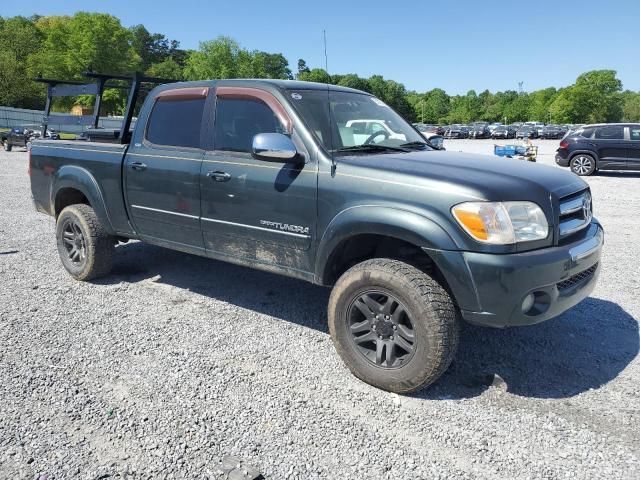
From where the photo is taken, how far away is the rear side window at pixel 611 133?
51.3 ft

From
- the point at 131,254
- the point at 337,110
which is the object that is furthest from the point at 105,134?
the point at 337,110

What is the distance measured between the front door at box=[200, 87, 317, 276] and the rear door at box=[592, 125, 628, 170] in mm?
14662

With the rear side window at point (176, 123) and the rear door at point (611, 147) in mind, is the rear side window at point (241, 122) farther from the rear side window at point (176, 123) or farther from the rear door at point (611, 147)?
the rear door at point (611, 147)

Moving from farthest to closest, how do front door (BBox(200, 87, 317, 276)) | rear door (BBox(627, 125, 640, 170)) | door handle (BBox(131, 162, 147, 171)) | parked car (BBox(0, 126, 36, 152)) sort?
parked car (BBox(0, 126, 36, 152)) → rear door (BBox(627, 125, 640, 170)) → door handle (BBox(131, 162, 147, 171)) → front door (BBox(200, 87, 317, 276))

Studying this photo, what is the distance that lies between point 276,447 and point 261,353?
3.83 ft

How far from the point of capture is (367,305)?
3.42m

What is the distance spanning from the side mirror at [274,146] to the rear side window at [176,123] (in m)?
1.01

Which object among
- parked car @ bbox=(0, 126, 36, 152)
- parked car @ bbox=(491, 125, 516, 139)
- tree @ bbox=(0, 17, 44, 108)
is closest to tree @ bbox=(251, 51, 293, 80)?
tree @ bbox=(0, 17, 44, 108)

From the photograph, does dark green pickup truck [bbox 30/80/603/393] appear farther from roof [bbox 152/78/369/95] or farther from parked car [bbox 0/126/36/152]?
parked car [bbox 0/126/36/152]

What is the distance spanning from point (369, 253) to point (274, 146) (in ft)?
3.29

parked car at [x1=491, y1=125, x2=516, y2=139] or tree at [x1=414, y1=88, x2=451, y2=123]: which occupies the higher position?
tree at [x1=414, y1=88, x2=451, y2=123]

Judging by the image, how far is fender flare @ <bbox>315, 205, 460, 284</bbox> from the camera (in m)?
3.06

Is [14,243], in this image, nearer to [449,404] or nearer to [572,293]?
[449,404]

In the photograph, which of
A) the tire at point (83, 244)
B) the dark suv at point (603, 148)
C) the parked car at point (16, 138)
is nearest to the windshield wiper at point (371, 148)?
the tire at point (83, 244)
